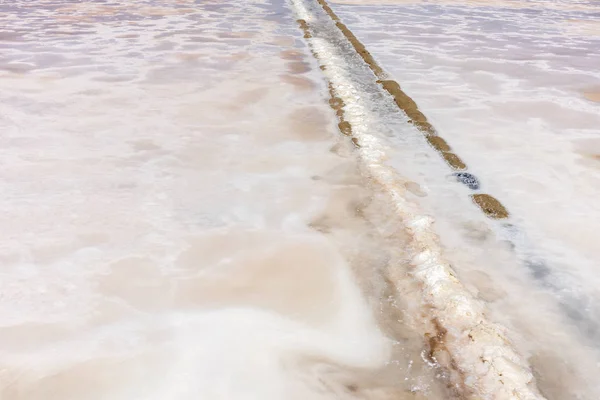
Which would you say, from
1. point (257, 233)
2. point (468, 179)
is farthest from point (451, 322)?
point (468, 179)

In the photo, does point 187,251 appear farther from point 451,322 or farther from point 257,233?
point 451,322

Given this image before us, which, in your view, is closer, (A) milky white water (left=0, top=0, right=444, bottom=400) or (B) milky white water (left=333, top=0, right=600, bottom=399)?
(A) milky white water (left=0, top=0, right=444, bottom=400)

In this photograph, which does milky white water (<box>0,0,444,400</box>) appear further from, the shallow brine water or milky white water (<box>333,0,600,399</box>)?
milky white water (<box>333,0,600,399</box>)

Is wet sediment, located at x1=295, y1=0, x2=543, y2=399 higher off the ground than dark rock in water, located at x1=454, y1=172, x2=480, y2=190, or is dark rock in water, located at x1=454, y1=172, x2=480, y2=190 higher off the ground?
dark rock in water, located at x1=454, y1=172, x2=480, y2=190

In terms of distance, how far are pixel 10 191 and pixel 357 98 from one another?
14.9 ft

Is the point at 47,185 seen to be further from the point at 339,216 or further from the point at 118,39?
the point at 118,39

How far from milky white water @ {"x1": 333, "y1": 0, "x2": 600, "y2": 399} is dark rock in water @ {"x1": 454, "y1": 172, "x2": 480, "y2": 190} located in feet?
0.31

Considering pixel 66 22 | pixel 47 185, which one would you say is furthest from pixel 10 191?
pixel 66 22

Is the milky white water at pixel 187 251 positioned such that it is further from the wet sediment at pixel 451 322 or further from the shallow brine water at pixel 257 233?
the wet sediment at pixel 451 322

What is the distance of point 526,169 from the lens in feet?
15.9

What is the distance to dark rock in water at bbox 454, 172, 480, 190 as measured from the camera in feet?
15.0

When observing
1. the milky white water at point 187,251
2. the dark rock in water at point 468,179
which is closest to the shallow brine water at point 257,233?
the milky white water at point 187,251

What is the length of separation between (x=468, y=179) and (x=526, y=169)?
640 millimetres

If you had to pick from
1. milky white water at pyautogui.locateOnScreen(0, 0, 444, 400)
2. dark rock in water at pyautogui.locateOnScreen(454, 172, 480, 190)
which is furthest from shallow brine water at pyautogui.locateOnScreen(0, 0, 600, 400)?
dark rock in water at pyautogui.locateOnScreen(454, 172, 480, 190)
